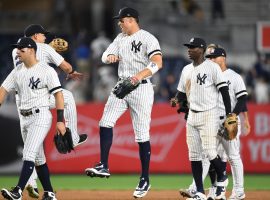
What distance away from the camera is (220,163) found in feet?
39.2

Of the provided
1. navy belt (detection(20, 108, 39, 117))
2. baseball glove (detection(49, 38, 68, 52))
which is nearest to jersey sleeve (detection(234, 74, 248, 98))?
baseball glove (detection(49, 38, 68, 52))

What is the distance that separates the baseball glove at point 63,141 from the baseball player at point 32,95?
0.46 feet

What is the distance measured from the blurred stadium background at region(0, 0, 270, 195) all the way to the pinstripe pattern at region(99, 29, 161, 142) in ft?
4.60

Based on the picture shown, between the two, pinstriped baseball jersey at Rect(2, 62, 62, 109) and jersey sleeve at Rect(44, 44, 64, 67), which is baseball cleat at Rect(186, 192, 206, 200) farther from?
jersey sleeve at Rect(44, 44, 64, 67)

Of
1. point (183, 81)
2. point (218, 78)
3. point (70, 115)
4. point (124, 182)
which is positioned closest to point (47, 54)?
point (70, 115)

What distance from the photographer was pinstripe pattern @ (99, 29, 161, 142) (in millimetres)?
12055

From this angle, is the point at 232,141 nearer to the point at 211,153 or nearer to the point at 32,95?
the point at 211,153

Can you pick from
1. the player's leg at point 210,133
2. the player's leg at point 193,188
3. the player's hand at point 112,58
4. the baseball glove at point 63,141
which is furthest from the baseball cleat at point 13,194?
the player's leg at point 210,133

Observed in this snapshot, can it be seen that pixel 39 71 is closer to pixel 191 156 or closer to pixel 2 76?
pixel 191 156

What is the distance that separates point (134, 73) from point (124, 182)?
200 inches

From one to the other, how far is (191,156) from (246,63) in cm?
→ 1232

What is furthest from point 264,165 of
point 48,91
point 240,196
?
point 48,91

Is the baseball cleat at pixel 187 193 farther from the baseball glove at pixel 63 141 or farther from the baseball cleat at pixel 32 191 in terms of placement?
the baseball cleat at pixel 32 191

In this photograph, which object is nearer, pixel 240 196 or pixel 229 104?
pixel 229 104
